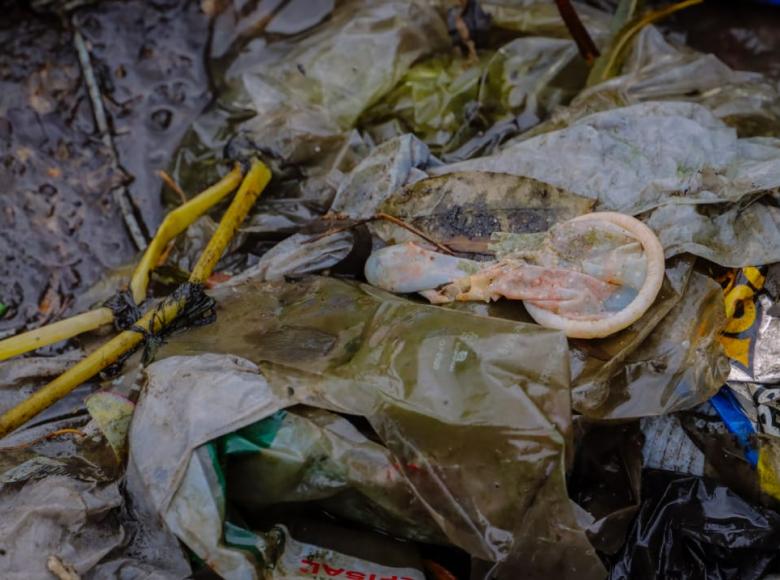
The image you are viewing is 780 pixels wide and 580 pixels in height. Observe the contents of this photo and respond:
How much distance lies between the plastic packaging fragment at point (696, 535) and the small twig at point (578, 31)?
1589 millimetres

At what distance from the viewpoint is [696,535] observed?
1.83 meters

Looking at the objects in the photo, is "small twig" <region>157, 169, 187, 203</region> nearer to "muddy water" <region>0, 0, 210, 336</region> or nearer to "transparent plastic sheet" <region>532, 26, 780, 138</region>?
"muddy water" <region>0, 0, 210, 336</region>

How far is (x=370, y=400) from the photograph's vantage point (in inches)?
66.4

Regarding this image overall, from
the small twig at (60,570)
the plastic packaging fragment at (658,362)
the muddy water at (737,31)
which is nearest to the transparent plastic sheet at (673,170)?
the plastic packaging fragment at (658,362)

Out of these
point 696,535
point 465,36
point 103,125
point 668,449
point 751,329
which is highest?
point 103,125

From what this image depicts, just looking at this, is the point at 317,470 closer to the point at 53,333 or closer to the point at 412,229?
the point at 412,229

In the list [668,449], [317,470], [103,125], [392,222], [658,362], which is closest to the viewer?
[317,470]

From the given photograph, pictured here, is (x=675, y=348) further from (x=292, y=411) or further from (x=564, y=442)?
(x=292, y=411)

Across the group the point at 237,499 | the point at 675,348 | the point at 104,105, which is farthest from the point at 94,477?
the point at 104,105

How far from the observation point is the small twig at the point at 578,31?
2.51m

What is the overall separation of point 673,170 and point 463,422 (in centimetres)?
107

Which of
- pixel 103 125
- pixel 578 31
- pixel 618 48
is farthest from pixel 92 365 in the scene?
pixel 618 48

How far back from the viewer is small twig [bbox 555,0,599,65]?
8.22ft

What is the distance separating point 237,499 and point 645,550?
105 cm
